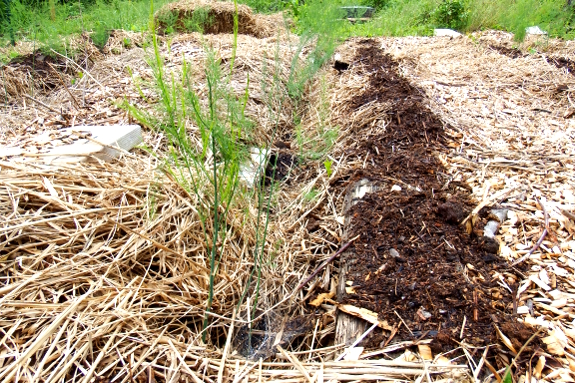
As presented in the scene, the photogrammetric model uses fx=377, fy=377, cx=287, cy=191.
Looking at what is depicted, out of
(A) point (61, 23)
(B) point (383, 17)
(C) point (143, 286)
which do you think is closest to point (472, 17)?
(B) point (383, 17)

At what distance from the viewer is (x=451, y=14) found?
20.7 feet

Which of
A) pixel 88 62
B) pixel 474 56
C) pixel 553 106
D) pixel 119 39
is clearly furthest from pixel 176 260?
pixel 474 56

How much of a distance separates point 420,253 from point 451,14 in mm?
6183

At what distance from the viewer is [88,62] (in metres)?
3.49

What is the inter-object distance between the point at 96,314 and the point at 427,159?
178 cm

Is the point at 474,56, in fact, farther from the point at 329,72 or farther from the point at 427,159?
the point at 427,159

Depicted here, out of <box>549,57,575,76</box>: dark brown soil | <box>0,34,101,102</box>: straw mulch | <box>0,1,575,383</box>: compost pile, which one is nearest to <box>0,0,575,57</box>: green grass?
<box>0,34,101,102</box>: straw mulch

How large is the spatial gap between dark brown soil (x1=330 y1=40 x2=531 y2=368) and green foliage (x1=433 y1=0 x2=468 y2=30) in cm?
497

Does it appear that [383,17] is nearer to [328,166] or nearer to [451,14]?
[451,14]

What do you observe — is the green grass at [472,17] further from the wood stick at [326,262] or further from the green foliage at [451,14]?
the wood stick at [326,262]

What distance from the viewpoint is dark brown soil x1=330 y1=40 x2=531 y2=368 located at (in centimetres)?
125

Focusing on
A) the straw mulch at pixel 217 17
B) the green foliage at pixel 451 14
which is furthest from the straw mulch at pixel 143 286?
the green foliage at pixel 451 14

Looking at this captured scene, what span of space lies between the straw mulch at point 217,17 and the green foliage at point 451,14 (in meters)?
2.85

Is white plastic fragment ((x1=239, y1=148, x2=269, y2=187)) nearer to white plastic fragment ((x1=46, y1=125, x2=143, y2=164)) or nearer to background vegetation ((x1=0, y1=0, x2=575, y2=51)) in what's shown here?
white plastic fragment ((x1=46, y1=125, x2=143, y2=164))
